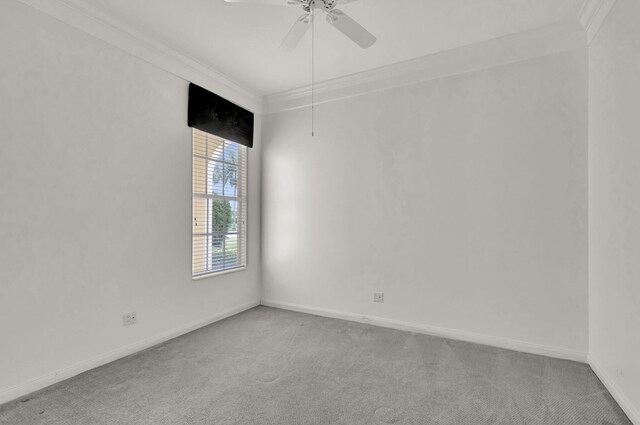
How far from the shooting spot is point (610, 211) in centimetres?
217

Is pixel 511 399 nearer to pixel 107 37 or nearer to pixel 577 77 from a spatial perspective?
pixel 577 77

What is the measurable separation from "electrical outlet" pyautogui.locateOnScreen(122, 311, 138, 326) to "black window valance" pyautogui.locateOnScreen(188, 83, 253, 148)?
1.87 meters

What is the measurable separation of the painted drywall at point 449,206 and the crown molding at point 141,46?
2.53ft

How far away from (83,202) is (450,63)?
3429mm

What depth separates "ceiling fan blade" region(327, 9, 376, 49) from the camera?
1.89m

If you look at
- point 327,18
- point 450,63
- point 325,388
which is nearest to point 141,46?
point 327,18

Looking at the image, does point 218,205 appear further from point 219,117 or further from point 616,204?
point 616,204

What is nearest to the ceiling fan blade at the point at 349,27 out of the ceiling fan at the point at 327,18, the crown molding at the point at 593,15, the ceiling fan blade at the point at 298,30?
the ceiling fan at the point at 327,18

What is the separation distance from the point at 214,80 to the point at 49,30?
4.88 feet

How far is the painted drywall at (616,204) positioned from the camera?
1845mm

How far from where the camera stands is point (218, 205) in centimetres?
366

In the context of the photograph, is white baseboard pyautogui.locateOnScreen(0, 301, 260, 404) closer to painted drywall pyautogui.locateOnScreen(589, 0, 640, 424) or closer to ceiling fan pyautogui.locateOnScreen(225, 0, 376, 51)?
ceiling fan pyautogui.locateOnScreen(225, 0, 376, 51)

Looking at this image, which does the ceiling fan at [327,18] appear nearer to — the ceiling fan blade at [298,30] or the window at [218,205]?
the ceiling fan blade at [298,30]

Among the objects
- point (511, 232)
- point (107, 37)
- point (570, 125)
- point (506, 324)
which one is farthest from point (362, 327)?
point (107, 37)
